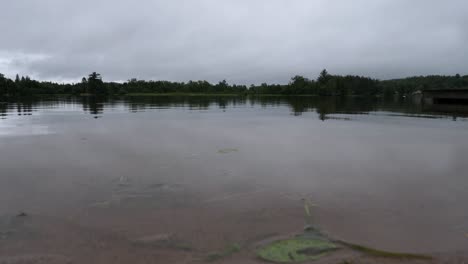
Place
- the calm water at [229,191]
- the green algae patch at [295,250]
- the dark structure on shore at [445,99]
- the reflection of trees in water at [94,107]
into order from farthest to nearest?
the dark structure on shore at [445,99] < the reflection of trees in water at [94,107] < the calm water at [229,191] < the green algae patch at [295,250]

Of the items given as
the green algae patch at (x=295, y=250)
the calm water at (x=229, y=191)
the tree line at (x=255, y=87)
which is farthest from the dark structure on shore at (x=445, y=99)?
the tree line at (x=255, y=87)

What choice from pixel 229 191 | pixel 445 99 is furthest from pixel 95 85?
pixel 229 191

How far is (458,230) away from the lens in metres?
5.68

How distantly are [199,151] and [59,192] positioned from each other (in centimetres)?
585

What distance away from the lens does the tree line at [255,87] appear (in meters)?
145

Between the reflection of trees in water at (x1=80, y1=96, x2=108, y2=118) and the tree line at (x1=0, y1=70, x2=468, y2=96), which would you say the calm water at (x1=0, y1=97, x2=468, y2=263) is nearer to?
the reflection of trees in water at (x1=80, y1=96, x2=108, y2=118)

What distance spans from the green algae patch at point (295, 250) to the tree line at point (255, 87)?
14729 centimetres

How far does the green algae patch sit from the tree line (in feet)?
483

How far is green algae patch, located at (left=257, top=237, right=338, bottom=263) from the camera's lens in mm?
4742

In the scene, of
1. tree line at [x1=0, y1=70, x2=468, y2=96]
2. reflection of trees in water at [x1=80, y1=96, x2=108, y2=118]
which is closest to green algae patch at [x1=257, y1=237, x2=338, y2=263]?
reflection of trees in water at [x1=80, y1=96, x2=108, y2=118]

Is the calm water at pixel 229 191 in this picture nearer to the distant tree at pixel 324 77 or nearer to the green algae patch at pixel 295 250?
the green algae patch at pixel 295 250

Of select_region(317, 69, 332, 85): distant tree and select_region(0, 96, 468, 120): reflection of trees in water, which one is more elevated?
select_region(317, 69, 332, 85): distant tree

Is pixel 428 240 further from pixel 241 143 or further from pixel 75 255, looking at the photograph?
pixel 241 143

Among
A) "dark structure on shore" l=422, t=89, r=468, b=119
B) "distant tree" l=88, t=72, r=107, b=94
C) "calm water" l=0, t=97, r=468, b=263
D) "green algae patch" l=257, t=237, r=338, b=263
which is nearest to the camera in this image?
"green algae patch" l=257, t=237, r=338, b=263
